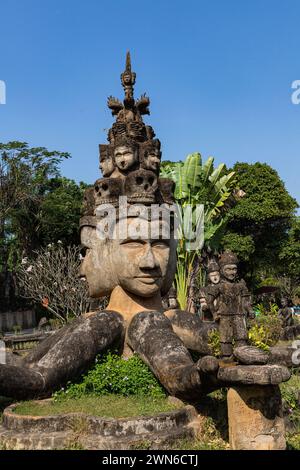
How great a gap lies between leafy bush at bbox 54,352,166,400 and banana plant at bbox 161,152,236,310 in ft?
45.5

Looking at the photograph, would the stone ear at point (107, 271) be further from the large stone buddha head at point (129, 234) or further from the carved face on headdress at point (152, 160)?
the carved face on headdress at point (152, 160)

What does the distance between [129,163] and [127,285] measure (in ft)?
6.63

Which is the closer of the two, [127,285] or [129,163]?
[127,285]

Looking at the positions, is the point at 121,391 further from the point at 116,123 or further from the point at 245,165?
the point at 245,165

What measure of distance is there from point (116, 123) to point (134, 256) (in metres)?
2.64

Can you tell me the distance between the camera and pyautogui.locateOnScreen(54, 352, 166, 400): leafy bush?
7.08 metres

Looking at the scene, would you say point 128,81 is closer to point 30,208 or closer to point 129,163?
point 129,163

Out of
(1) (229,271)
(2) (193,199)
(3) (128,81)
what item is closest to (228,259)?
(1) (229,271)

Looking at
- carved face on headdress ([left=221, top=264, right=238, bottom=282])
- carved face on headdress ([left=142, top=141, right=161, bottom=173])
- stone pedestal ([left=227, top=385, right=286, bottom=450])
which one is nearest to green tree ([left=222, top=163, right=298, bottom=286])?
carved face on headdress ([left=142, top=141, right=161, bottom=173])

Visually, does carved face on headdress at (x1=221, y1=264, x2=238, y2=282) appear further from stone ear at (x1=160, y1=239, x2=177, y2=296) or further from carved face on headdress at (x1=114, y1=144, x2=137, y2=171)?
carved face on headdress at (x1=114, y1=144, x2=137, y2=171)

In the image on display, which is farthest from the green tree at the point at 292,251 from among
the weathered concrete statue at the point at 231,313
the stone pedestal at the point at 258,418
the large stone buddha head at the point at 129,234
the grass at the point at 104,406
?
the stone pedestal at the point at 258,418

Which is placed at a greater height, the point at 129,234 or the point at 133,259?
the point at 129,234

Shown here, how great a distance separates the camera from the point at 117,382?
7191mm

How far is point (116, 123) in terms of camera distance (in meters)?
9.34
